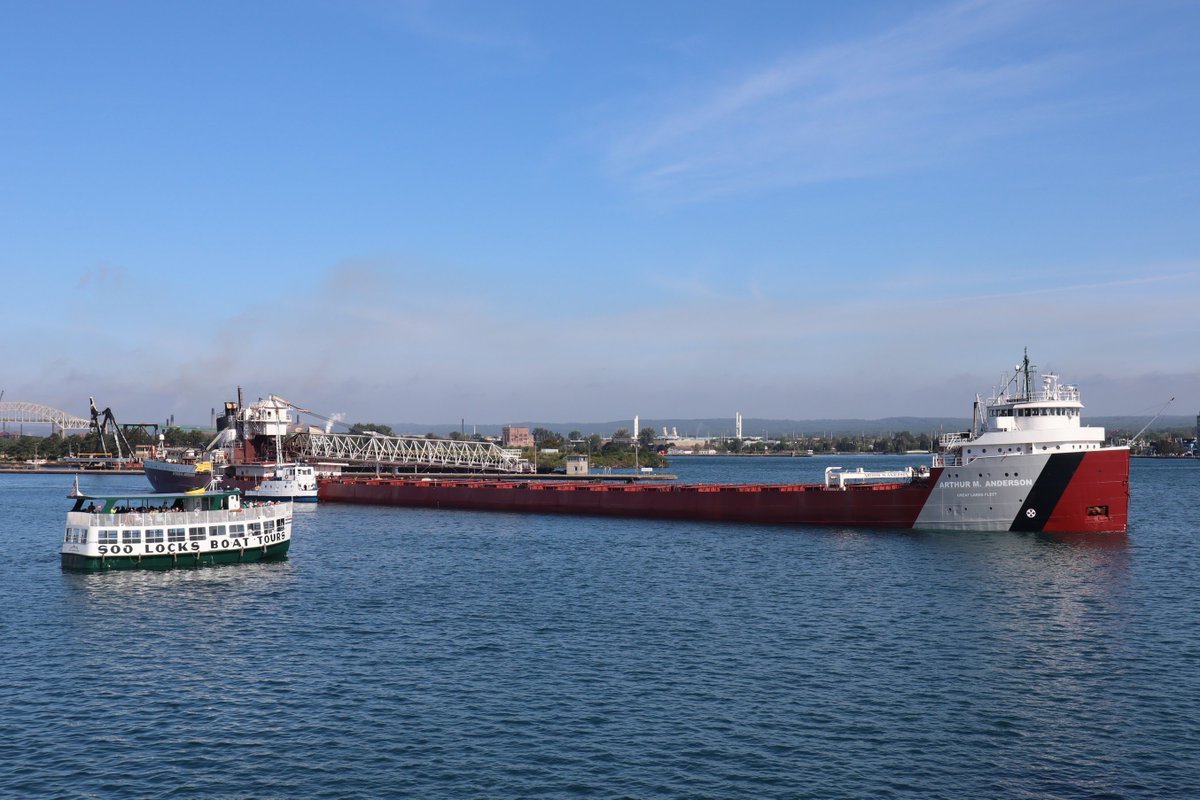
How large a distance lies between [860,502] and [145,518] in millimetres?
48109

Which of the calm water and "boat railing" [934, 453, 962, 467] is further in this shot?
"boat railing" [934, 453, 962, 467]

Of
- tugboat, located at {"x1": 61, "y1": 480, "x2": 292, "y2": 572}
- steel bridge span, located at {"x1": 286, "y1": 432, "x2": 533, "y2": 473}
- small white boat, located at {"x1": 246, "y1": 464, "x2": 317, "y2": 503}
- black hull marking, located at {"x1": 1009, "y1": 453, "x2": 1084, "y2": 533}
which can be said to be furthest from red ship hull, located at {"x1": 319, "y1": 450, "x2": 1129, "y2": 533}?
steel bridge span, located at {"x1": 286, "y1": 432, "x2": 533, "y2": 473}

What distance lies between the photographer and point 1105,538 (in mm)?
60875

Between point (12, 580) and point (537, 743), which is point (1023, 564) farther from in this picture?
point (12, 580)

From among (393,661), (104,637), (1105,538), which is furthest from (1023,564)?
(104,637)

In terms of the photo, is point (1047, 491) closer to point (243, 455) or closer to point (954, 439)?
point (954, 439)

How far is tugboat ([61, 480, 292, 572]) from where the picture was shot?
170ft

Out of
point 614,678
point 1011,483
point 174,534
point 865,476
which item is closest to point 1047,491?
point 1011,483

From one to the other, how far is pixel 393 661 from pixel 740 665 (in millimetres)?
12131

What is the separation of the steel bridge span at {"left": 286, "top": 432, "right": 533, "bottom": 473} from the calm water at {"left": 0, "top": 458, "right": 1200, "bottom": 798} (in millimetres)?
90762

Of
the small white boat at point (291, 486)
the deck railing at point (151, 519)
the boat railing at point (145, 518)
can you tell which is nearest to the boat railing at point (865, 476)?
the deck railing at point (151, 519)

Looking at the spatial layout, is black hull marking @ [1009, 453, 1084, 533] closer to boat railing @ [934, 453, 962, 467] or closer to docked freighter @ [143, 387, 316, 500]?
boat railing @ [934, 453, 962, 467]

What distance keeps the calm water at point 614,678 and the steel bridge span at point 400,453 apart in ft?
298

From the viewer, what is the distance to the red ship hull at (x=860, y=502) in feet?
200
